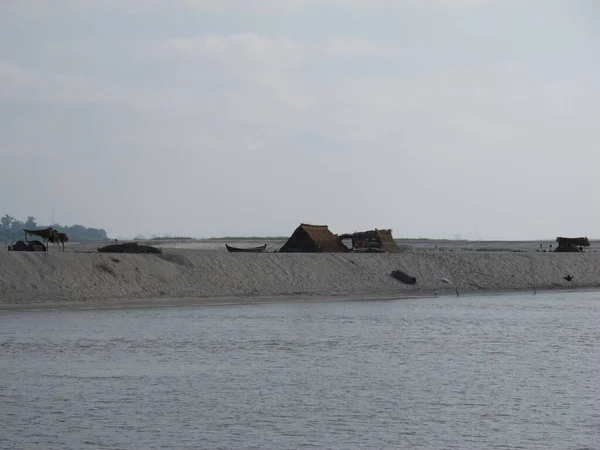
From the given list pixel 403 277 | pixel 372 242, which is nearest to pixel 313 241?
pixel 372 242

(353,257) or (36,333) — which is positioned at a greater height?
(353,257)

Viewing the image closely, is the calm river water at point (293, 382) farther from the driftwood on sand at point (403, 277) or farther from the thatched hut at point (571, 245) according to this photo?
the thatched hut at point (571, 245)

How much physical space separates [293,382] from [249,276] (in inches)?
1195

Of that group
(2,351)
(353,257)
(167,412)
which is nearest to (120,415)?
(167,412)

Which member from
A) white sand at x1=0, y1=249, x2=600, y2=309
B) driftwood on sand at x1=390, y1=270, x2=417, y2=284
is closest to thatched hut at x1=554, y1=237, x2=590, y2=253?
white sand at x1=0, y1=249, x2=600, y2=309

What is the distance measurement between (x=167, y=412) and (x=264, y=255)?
38.5 metres

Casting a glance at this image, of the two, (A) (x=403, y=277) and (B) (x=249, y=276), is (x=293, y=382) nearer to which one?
(B) (x=249, y=276)

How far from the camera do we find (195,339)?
111 feet

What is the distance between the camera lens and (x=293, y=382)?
974 inches

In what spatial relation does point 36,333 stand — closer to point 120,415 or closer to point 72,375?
point 72,375

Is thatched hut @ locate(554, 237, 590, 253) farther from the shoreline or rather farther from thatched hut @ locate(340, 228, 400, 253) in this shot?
the shoreline

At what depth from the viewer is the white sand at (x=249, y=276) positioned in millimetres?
46178

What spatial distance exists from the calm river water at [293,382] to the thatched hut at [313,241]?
24.2m

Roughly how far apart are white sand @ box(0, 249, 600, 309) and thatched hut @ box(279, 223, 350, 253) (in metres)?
3.55
